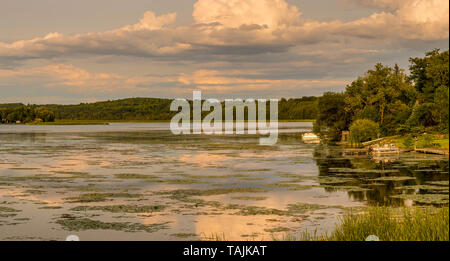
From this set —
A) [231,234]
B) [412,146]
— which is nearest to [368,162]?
[412,146]

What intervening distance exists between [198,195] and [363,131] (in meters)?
50.9

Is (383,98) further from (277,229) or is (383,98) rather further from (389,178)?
(277,229)

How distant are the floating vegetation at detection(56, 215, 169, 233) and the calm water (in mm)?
42

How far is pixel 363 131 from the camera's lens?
7419 centimetres

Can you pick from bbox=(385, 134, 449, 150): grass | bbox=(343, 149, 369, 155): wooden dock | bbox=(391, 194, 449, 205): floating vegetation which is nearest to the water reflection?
bbox=(391, 194, 449, 205): floating vegetation

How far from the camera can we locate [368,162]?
49125 millimetres

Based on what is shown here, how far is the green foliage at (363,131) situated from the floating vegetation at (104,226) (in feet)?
189

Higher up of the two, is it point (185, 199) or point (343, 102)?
point (343, 102)

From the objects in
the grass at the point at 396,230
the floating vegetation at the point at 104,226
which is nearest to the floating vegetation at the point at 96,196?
the floating vegetation at the point at 104,226

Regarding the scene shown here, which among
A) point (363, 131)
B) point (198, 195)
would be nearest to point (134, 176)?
point (198, 195)

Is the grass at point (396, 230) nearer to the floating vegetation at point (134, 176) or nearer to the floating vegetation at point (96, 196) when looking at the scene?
Answer: the floating vegetation at point (96, 196)
